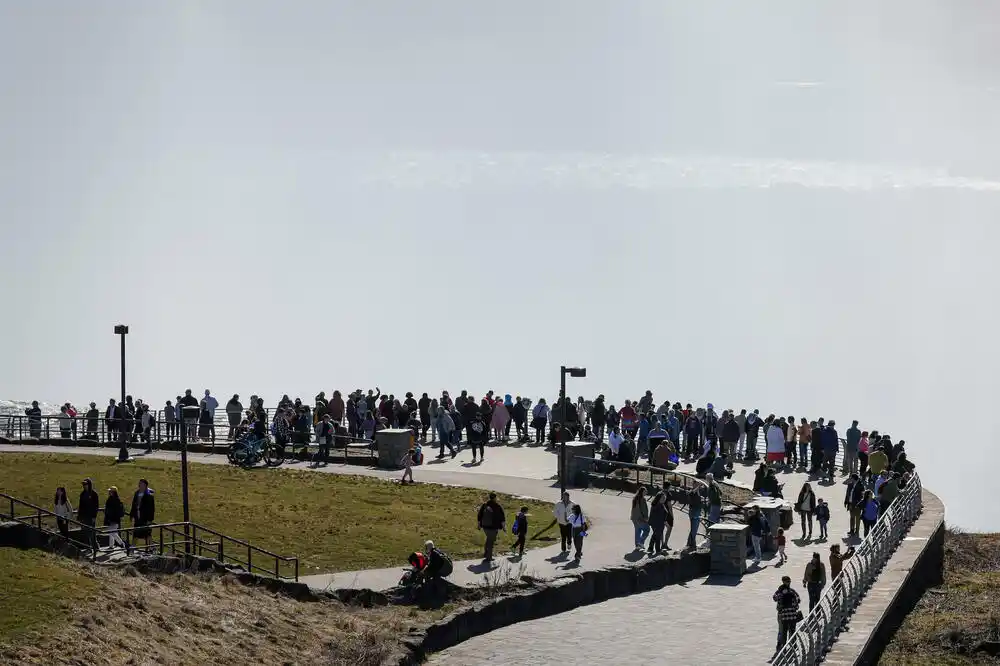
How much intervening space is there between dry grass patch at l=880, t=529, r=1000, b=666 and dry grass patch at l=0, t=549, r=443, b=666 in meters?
9.41

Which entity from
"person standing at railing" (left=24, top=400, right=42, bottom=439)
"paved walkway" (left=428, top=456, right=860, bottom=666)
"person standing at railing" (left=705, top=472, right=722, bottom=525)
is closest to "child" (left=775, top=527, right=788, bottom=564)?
"paved walkway" (left=428, top=456, right=860, bottom=666)

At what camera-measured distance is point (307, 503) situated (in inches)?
1315

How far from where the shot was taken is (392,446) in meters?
40.4

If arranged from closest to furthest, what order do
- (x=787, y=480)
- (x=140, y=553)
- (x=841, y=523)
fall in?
(x=140, y=553), (x=841, y=523), (x=787, y=480)

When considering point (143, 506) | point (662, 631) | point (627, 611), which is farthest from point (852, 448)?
point (143, 506)

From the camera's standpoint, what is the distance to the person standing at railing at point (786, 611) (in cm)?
2100

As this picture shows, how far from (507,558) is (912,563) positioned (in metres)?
8.51

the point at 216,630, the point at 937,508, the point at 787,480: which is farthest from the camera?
the point at 787,480

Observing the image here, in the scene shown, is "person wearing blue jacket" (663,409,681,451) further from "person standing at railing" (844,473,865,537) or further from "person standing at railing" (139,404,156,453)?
"person standing at railing" (139,404,156,453)

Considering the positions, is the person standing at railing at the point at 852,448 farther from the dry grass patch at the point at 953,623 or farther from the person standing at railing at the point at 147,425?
the person standing at railing at the point at 147,425

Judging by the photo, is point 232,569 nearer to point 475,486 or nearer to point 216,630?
point 216,630

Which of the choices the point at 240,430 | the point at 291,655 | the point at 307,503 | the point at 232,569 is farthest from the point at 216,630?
the point at 240,430

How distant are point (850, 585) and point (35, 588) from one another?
45.7 feet

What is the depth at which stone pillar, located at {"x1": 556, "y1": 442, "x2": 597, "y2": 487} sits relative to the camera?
38.4 m
